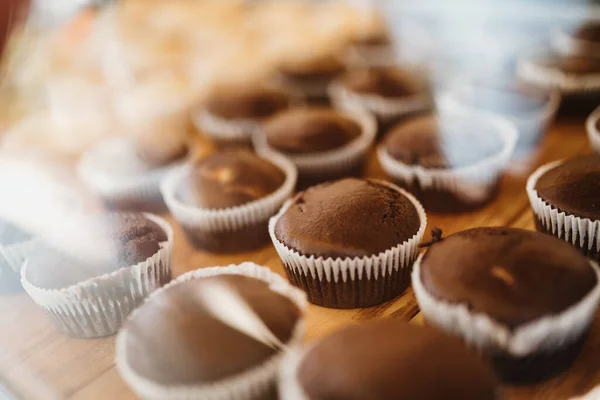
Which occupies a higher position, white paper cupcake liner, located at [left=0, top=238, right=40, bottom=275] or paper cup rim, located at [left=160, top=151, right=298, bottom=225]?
white paper cupcake liner, located at [left=0, top=238, right=40, bottom=275]

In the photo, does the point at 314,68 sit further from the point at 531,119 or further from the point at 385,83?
the point at 531,119

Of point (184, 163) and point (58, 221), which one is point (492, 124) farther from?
point (58, 221)

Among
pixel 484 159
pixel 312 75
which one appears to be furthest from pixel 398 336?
pixel 312 75

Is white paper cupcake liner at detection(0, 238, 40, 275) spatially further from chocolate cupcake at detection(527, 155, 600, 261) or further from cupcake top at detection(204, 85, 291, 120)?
chocolate cupcake at detection(527, 155, 600, 261)

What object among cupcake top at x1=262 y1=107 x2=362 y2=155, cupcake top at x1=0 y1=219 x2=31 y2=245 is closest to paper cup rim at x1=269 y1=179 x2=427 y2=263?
cupcake top at x1=262 y1=107 x2=362 y2=155

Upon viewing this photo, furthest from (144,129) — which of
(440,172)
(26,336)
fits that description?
(440,172)

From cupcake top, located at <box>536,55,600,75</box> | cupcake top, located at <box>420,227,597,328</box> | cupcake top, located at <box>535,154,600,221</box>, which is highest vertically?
cupcake top, located at <box>420,227,597,328</box>

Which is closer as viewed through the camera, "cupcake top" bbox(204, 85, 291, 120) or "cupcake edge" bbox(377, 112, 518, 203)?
"cupcake edge" bbox(377, 112, 518, 203)

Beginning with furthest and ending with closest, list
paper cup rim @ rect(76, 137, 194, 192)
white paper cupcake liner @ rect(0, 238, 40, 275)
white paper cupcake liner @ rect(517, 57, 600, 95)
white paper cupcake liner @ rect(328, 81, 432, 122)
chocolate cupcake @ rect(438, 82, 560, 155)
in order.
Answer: white paper cupcake liner @ rect(328, 81, 432, 122), white paper cupcake liner @ rect(517, 57, 600, 95), chocolate cupcake @ rect(438, 82, 560, 155), paper cup rim @ rect(76, 137, 194, 192), white paper cupcake liner @ rect(0, 238, 40, 275)
